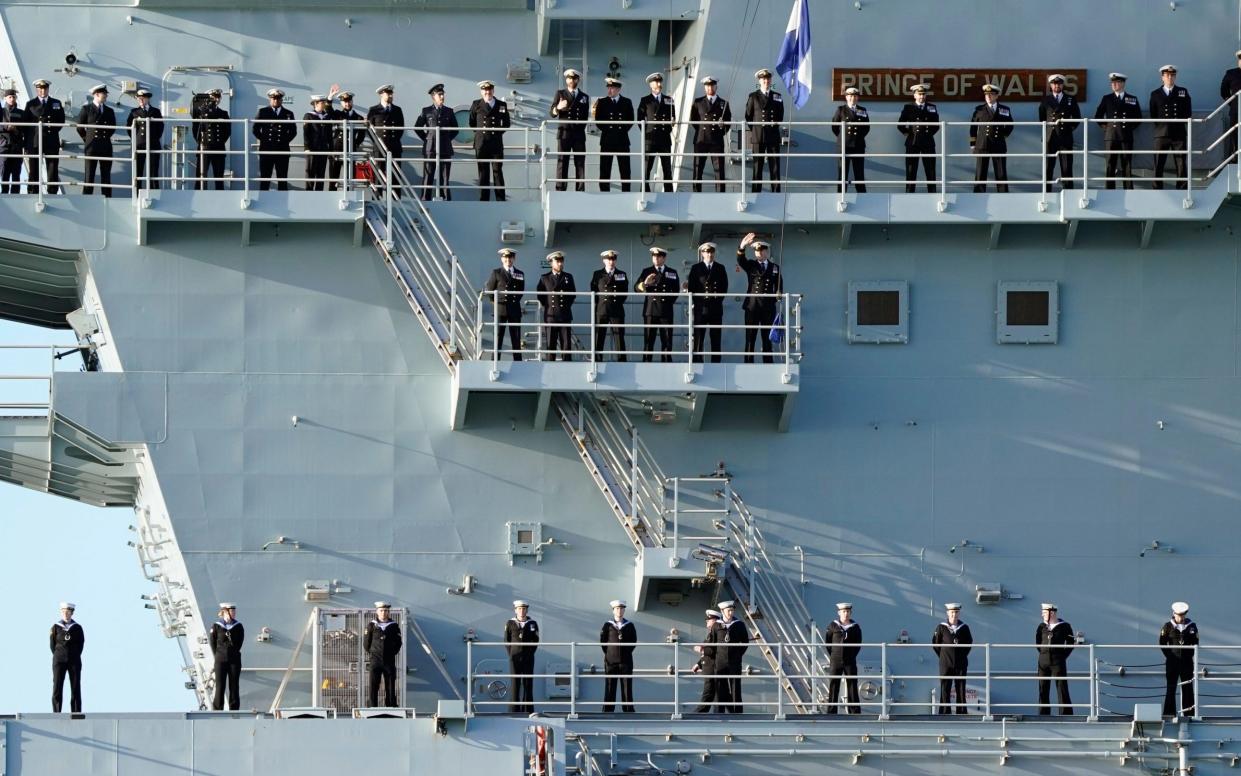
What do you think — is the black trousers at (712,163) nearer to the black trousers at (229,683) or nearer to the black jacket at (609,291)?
the black jacket at (609,291)

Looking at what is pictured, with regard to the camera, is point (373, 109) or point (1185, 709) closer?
point (1185, 709)

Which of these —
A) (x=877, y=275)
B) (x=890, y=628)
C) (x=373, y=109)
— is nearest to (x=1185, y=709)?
(x=890, y=628)

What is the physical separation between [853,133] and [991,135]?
1514mm

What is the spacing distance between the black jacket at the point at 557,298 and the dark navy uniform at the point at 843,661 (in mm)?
4356

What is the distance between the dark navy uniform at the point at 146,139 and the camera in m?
32.8

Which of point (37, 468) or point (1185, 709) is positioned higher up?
point (37, 468)

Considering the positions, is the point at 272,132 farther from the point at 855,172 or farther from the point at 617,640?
the point at 617,640

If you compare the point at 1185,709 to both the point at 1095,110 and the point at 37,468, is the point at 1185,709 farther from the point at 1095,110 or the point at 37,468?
the point at 37,468

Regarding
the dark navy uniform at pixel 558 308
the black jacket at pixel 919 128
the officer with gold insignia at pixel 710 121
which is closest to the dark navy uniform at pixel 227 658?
the dark navy uniform at pixel 558 308

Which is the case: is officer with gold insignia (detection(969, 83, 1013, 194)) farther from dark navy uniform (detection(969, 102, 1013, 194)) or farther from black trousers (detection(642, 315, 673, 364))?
black trousers (detection(642, 315, 673, 364))

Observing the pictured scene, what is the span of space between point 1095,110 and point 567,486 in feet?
23.5

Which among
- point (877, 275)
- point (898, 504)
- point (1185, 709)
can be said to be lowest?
point (1185, 709)

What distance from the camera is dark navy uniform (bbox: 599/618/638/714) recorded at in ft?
102

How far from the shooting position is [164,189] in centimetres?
3291
